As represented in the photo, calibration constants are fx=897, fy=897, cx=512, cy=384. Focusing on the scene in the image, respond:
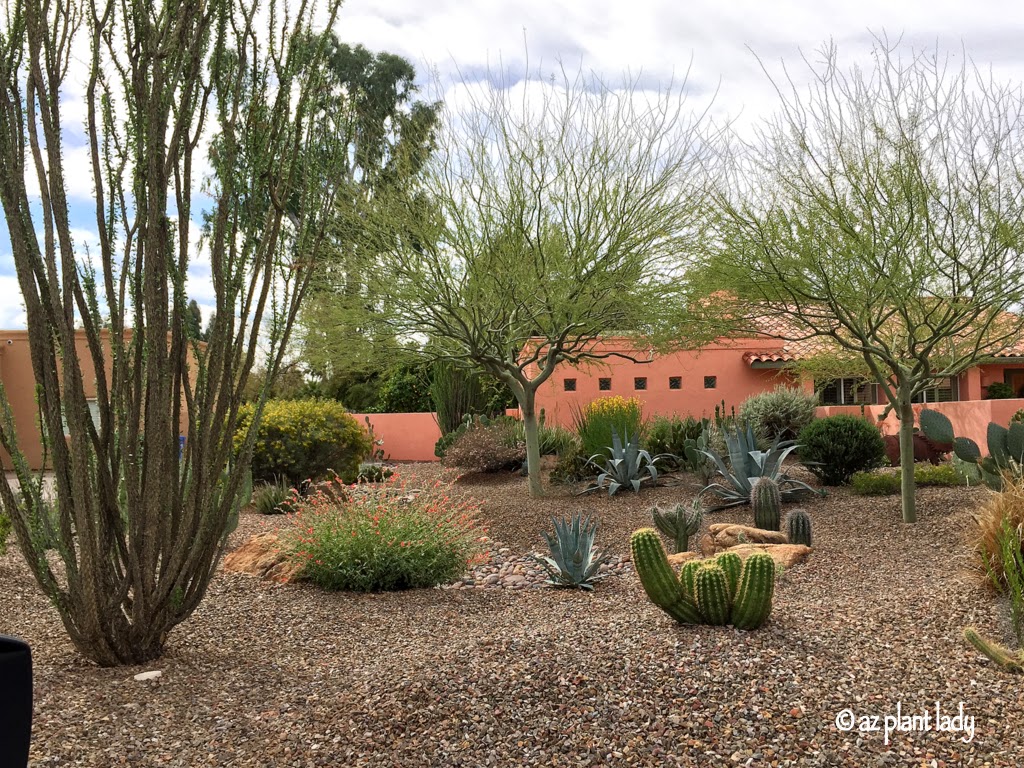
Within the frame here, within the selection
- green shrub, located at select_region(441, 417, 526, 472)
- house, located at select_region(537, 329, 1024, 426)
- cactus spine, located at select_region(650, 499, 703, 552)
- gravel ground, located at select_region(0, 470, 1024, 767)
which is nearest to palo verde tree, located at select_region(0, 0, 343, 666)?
gravel ground, located at select_region(0, 470, 1024, 767)

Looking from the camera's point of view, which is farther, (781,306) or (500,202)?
(500,202)

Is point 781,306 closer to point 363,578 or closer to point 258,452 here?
point 363,578

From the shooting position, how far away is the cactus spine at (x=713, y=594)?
4777mm

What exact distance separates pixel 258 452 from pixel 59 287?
9.15 meters

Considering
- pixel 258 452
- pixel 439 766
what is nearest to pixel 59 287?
pixel 439 766

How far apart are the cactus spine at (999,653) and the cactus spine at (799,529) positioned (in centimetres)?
386

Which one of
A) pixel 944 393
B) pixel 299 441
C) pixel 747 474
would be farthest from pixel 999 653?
pixel 944 393

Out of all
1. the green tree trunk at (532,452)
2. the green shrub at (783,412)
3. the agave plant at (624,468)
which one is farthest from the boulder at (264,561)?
the green shrub at (783,412)

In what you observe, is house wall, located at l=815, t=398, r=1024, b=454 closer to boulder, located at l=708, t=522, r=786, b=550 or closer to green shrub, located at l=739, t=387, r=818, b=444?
green shrub, located at l=739, t=387, r=818, b=444

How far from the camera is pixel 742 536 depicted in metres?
8.32

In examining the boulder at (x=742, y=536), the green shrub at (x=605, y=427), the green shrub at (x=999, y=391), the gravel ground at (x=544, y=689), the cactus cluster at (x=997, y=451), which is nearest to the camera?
the gravel ground at (x=544, y=689)

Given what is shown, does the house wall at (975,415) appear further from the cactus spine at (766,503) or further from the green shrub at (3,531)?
the green shrub at (3,531)

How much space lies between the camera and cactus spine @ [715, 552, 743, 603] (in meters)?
4.88

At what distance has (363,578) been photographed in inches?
282
